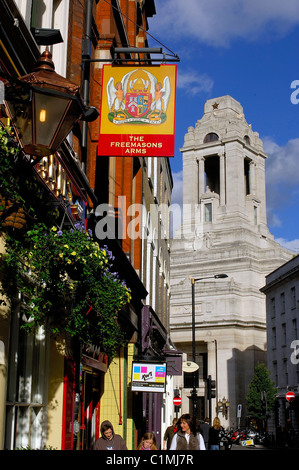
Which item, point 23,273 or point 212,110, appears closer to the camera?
point 23,273

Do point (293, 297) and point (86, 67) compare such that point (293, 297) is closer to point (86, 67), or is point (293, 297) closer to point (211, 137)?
point (86, 67)

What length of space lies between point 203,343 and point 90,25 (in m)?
72.2

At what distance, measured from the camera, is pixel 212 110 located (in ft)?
360

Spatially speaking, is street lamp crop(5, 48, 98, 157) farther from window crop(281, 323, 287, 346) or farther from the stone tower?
the stone tower

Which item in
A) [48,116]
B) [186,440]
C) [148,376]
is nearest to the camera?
[48,116]

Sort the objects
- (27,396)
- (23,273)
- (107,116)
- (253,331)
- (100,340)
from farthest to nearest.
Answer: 1. (253,331)
2. (107,116)
3. (100,340)
4. (27,396)
5. (23,273)

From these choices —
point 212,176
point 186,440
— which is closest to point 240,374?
point 212,176

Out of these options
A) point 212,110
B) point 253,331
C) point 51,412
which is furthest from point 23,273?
point 212,110

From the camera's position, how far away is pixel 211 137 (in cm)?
10731

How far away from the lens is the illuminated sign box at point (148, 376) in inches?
706

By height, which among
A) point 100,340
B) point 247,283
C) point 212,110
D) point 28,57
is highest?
point 212,110

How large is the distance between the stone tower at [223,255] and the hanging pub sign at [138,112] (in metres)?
62.9

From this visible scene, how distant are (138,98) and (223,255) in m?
79.8
